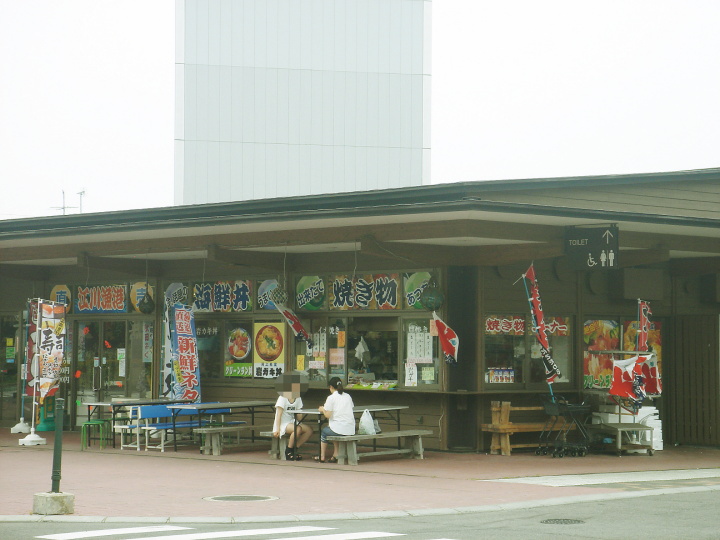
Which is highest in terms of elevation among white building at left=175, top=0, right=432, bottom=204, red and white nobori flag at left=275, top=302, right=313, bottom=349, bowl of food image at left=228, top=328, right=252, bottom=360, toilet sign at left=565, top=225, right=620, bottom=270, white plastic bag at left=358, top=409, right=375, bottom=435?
white building at left=175, top=0, right=432, bottom=204

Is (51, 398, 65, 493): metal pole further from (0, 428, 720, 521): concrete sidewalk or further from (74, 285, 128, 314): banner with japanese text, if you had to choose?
(74, 285, 128, 314): banner with japanese text

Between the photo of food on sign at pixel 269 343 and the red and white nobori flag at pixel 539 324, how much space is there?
16.0ft

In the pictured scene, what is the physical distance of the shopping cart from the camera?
18.0 m

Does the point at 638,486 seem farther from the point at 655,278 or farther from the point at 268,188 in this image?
the point at 268,188

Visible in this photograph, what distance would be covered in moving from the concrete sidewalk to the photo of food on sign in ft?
6.86

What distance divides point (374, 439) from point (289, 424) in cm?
129

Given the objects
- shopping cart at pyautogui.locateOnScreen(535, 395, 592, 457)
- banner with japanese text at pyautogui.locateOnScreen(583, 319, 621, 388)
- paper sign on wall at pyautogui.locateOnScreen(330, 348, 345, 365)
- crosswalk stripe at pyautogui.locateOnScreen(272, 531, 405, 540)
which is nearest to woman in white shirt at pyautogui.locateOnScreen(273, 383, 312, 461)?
paper sign on wall at pyautogui.locateOnScreen(330, 348, 345, 365)

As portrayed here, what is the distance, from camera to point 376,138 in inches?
1981

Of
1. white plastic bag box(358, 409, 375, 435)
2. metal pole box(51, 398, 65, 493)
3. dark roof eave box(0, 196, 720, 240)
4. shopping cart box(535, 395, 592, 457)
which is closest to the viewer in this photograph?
metal pole box(51, 398, 65, 493)

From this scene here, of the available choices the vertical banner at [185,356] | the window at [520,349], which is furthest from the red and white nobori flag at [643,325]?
the vertical banner at [185,356]

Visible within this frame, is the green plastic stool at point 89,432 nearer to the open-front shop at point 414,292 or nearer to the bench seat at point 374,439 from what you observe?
the open-front shop at point 414,292

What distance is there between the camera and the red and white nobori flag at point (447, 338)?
59.9ft

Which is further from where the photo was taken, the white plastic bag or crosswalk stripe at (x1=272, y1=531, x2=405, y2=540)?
the white plastic bag

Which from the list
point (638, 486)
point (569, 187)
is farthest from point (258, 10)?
point (638, 486)
